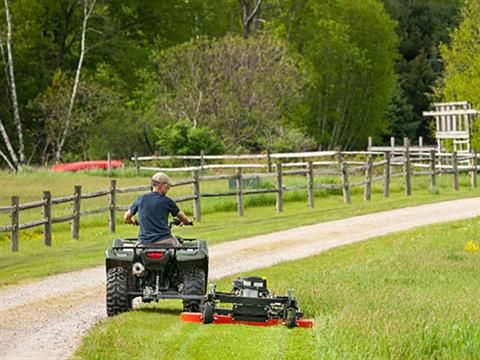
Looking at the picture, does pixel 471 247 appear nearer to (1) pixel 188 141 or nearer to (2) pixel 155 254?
(2) pixel 155 254

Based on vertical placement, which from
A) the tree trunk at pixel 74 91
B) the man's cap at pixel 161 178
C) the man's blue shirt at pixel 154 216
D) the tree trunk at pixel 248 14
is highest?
the tree trunk at pixel 248 14

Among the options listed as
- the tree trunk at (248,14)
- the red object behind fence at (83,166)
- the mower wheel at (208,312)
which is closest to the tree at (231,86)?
the red object behind fence at (83,166)

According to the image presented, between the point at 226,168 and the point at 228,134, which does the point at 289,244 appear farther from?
the point at 228,134

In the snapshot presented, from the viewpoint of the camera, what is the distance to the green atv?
47.9ft

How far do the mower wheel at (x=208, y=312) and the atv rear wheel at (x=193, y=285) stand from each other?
105cm

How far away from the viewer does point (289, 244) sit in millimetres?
25031

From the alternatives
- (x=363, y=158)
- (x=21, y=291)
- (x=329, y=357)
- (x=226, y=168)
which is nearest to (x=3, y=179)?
(x=226, y=168)

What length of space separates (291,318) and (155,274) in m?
2.22

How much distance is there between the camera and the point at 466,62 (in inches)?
2092

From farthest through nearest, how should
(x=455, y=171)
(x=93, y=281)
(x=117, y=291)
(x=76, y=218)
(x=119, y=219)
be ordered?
1. (x=455, y=171)
2. (x=119, y=219)
3. (x=76, y=218)
4. (x=93, y=281)
5. (x=117, y=291)

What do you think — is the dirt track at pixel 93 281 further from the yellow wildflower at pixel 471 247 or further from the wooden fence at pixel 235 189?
the wooden fence at pixel 235 189

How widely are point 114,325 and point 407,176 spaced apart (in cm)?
2657

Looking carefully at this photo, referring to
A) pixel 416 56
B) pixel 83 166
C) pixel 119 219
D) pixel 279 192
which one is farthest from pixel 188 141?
pixel 416 56

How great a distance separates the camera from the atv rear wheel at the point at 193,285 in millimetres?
14594
